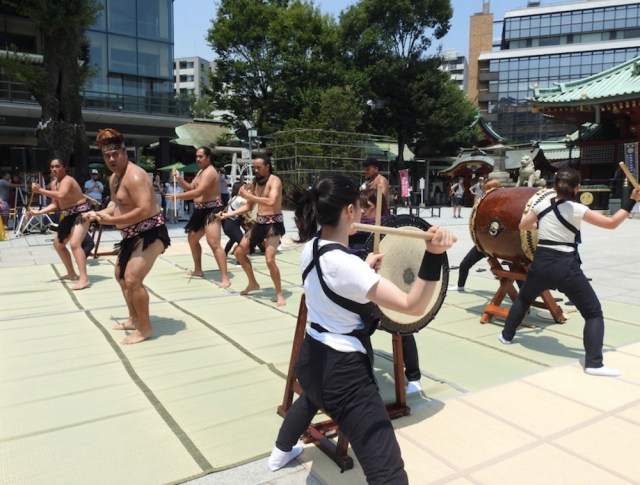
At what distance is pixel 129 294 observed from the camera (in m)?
4.02

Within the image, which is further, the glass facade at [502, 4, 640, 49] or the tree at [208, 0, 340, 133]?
the glass facade at [502, 4, 640, 49]

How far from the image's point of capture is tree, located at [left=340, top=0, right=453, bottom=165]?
89.7ft

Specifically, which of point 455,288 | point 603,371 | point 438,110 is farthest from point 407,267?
point 438,110

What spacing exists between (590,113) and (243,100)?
52.3 ft

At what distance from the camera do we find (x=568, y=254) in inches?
142

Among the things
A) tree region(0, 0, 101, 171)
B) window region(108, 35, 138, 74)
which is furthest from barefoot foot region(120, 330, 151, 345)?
window region(108, 35, 138, 74)

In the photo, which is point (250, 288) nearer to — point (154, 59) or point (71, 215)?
point (71, 215)

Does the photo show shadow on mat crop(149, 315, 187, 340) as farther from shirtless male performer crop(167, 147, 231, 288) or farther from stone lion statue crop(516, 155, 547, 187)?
stone lion statue crop(516, 155, 547, 187)

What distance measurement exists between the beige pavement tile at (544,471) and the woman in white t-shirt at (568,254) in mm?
1219

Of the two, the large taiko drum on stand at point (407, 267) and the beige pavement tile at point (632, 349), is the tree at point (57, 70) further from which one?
the beige pavement tile at point (632, 349)

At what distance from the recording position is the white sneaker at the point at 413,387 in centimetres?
303

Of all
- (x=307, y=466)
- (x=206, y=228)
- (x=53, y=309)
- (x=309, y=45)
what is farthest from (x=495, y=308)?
(x=309, y=45)

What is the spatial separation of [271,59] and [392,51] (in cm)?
673

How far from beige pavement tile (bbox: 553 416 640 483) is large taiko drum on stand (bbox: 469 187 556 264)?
181cm
